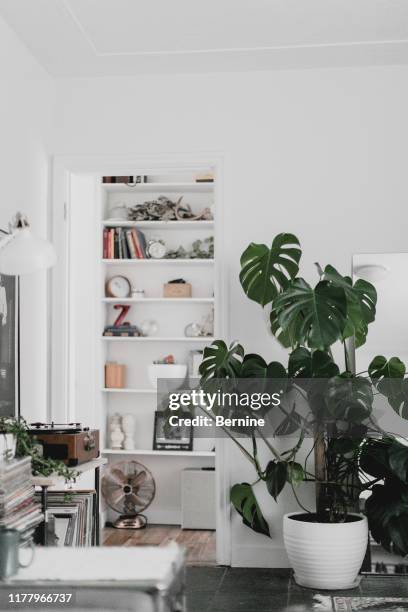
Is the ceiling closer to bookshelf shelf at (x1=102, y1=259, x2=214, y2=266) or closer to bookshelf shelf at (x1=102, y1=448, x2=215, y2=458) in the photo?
bookshelf shelf at (x1=102, y1=259, x2=214, y2=266)

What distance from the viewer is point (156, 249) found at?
20.0ft

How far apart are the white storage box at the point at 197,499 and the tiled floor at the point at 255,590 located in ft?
4.02

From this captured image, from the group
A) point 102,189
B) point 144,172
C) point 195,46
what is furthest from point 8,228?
point 102,189

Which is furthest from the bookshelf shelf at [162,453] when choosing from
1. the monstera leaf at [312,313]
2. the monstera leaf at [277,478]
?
the monstera leaf at [312,313]

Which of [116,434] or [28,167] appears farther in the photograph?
[116,434]

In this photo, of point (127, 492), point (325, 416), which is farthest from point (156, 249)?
point (325, 416)

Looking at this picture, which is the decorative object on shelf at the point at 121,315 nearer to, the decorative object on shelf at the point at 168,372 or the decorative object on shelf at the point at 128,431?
the decorative object on shelf at the point at 168,372

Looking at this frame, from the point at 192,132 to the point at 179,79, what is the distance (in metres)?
0.34

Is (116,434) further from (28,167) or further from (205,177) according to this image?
(28,167)

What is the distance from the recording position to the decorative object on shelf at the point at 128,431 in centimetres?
611

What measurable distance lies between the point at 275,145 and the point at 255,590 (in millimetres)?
2522

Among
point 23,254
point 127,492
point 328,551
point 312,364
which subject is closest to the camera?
point 23,254

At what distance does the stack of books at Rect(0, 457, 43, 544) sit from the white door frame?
1.97 m

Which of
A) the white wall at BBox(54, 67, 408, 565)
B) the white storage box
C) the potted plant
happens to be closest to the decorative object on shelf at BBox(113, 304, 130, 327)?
the white storage box
